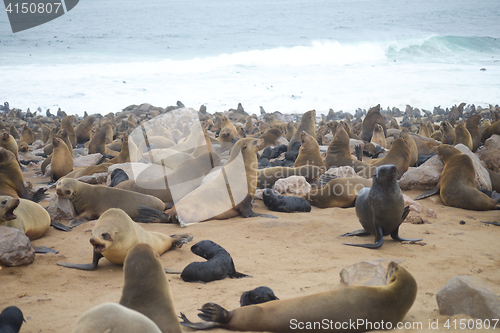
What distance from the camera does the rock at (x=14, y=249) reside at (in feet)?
11.1

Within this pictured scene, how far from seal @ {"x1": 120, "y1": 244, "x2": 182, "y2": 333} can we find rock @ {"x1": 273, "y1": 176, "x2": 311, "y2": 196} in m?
4.68

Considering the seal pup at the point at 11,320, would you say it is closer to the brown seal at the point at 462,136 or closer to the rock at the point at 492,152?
the rock at the point at 492,152

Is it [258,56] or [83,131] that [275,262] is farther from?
[258,56]

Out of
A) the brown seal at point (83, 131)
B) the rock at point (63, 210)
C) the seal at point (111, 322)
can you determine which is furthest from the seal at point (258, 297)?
the brown seal at point (83, 131)

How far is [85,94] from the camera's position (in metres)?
27.3

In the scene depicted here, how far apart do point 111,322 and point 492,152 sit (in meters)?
8.77

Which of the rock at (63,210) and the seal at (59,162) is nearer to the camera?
the rock at (63,210)

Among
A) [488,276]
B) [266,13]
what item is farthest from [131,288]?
[266,13]

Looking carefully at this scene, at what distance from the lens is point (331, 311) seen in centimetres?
227

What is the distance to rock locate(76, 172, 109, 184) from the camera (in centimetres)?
691

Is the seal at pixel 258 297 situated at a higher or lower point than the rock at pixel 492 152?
higher

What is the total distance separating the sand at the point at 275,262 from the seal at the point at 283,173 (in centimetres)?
150

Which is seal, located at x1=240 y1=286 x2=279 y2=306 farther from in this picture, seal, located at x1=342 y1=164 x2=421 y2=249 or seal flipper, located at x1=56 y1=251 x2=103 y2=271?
seal, located at x1=342 y1=164 x2=421 y2=249

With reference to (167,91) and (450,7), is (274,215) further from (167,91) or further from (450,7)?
(450,7)
